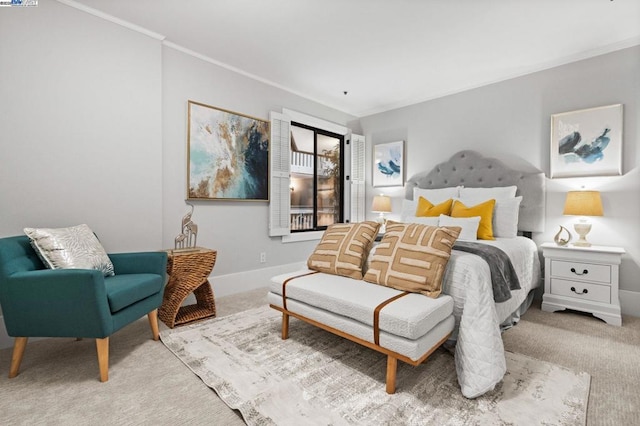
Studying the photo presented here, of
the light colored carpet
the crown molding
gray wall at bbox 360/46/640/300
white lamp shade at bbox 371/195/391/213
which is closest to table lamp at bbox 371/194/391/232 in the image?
white lamp shade at bbox 371/195/391/213

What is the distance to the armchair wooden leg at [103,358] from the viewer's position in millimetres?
1708

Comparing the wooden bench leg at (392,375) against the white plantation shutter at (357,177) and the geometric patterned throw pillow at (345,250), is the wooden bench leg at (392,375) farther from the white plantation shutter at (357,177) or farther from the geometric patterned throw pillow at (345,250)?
the white plantation shutter at (357,177)

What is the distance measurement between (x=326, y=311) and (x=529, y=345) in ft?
5.12

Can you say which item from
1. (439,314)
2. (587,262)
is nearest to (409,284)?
(439,314)

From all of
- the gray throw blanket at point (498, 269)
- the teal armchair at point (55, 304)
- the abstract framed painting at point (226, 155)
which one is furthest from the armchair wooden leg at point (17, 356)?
the gray throw blanket at point (498, 269)

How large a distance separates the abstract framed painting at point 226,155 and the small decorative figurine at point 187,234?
0.34 meters

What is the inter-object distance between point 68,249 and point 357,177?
3.84 m

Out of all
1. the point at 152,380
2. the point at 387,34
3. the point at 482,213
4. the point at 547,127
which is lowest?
the point at 152,380

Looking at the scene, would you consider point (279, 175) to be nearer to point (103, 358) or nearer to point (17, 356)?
point (103, 358)

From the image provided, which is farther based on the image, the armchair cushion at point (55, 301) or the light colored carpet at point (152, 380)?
the armchair cushion at point (55, 301)

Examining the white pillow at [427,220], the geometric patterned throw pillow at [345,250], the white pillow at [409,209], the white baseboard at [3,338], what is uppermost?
the white pillow at [409,209]

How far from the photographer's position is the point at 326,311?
1.92 meters

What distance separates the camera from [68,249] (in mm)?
1966

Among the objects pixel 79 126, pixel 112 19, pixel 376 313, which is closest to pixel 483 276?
pixel 376 313
